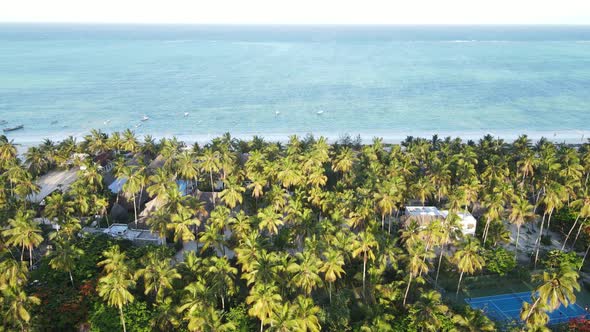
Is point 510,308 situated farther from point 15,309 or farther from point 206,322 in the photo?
point 15,309

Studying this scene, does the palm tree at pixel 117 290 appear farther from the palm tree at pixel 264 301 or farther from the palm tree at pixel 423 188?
the palm tree at pixel 423 188

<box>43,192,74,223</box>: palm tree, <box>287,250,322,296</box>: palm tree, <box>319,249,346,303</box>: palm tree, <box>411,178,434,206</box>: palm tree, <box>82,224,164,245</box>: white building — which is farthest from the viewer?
<box>411,178,434,206</box>: palm tree

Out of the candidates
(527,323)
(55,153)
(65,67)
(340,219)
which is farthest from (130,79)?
(527,323)

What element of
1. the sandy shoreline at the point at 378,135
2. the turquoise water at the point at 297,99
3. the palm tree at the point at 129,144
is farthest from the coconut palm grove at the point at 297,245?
the turquoise water at the point at 297,99

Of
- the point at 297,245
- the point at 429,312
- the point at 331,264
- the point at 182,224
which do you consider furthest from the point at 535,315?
the point at 182,224

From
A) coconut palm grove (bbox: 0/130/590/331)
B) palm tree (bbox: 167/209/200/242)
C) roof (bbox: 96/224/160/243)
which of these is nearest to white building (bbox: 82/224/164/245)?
roof (bbox: 96/224/160/243)

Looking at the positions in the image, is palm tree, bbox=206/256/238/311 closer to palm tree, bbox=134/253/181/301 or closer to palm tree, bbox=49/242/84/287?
palm tree, bbox=134/253/181/301
